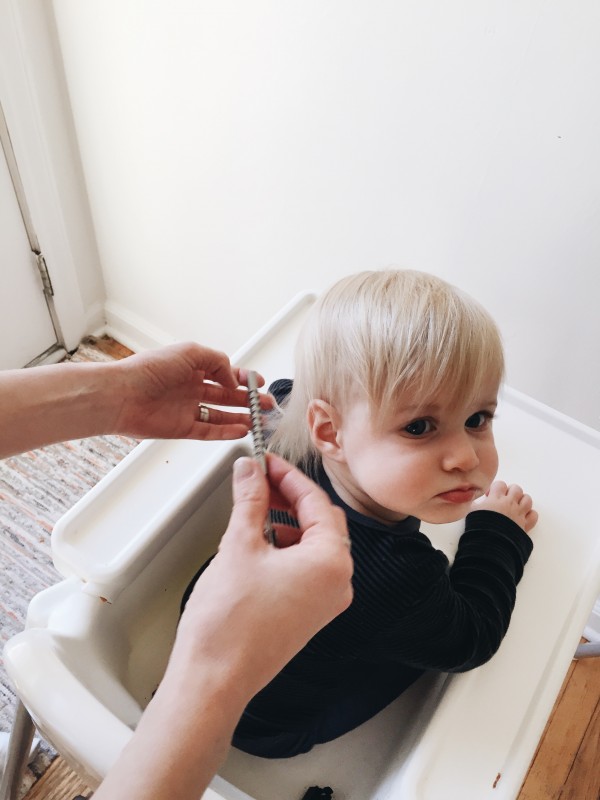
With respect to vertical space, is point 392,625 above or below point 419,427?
below

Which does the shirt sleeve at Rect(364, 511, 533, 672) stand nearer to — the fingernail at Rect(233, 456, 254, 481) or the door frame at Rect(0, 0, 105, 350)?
the fingernail at Rect(233, 456, 254, 481)

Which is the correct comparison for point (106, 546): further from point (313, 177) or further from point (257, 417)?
point (313, 177)

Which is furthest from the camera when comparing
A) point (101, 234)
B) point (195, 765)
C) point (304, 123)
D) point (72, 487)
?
point (101, 234)

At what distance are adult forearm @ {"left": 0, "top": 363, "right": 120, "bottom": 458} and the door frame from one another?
2.59 ft

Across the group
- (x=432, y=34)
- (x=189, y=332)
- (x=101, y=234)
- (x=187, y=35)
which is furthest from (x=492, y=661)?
(x=101, y=234)

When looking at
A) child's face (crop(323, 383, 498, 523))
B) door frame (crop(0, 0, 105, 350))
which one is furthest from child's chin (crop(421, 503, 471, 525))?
door frame (crop(0, 0, 105, 350))

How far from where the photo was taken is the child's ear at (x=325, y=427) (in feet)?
2.07

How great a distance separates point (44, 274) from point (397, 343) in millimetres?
1124

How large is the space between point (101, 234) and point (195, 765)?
132cm

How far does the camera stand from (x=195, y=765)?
40 cm

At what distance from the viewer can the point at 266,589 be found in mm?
451

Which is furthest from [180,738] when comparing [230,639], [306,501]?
[306,501]

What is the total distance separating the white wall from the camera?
78 centimetres

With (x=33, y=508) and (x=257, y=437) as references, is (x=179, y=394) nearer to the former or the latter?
(x=257, y=437)
